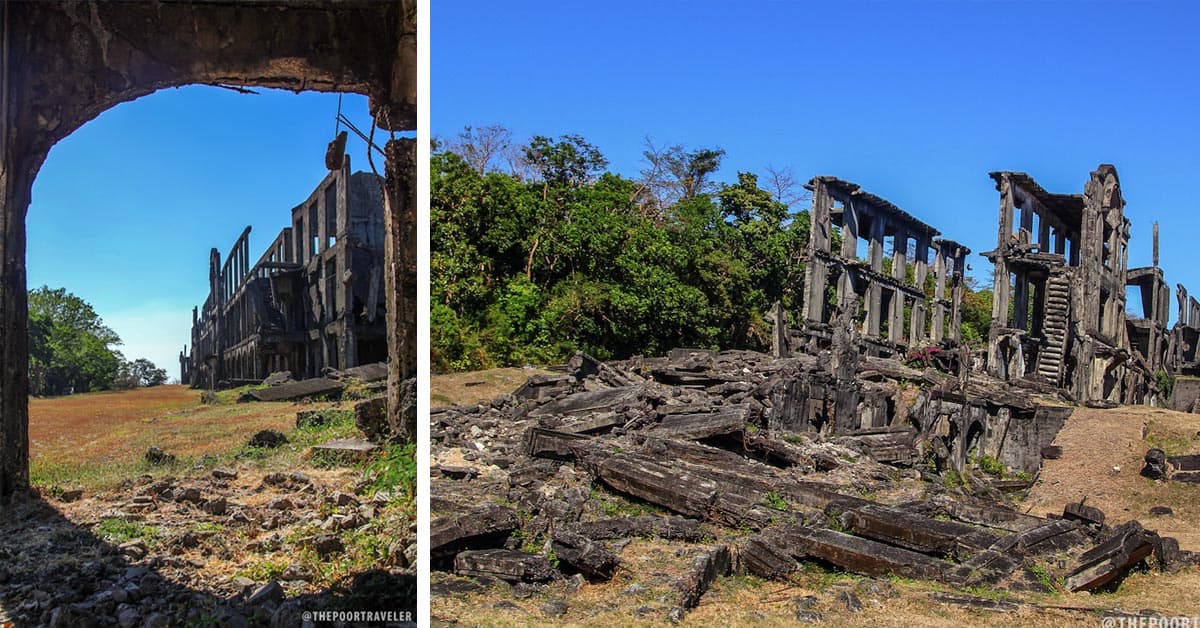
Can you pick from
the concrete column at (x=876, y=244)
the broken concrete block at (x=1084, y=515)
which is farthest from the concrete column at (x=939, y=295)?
the broken concrete block at (x=1084, y=515)

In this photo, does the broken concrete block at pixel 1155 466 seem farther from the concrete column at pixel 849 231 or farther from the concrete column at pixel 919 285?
the concrete column at pixel 919 285

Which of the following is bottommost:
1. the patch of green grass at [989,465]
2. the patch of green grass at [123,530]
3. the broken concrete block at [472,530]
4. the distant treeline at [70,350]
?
the patch of green grass at [989,465]

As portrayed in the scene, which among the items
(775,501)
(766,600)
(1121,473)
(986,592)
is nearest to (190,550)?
(766,600)

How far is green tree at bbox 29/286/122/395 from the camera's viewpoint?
5.98 m

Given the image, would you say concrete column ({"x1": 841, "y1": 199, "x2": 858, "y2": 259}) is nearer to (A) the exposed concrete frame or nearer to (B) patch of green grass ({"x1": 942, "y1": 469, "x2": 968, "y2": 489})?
(A) the exposed concrete frame

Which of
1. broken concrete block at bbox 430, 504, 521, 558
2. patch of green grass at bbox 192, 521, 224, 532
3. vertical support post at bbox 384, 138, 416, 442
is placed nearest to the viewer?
vertical support post at bbox 384, 138, 416, 442

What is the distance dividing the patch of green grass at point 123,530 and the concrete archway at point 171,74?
1.80 feet

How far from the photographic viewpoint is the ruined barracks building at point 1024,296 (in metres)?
21.8

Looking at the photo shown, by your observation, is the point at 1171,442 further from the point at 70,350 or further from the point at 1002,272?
the point at 70,350

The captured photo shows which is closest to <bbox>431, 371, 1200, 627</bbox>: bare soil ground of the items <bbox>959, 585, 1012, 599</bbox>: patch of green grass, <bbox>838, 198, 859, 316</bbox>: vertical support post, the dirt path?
<bbox>959, 585, 1012, 599</bbox>: patch of green grass

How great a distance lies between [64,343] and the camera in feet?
20.0

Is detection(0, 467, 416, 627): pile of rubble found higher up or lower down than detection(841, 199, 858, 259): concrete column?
lower down

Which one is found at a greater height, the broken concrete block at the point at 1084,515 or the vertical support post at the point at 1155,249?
the vertical support post at the point at 1155,249

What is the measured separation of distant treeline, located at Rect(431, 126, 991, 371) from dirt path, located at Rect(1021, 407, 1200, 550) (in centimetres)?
1073
